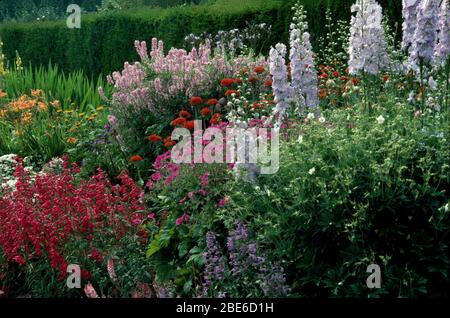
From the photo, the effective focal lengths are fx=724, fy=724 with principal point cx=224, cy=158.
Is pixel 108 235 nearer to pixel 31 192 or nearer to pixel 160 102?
pixel 31 192

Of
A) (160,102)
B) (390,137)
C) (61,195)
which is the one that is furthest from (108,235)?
(160,102)

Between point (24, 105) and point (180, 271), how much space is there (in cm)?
476

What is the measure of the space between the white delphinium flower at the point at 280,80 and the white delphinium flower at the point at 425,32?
855mm

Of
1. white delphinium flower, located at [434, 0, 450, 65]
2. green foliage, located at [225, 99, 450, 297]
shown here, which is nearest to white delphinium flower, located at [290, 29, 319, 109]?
white delphinium flower, located at [434, 0, 450, 65]

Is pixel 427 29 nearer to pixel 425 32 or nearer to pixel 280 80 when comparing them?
pixel 425 32

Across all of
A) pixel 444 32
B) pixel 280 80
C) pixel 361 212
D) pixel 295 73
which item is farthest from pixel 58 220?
pixel 444 32

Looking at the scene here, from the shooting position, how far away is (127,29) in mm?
15344

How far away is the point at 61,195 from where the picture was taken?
504 centimetres

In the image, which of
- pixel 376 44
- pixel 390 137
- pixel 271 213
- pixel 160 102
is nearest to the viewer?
pixel 271 213

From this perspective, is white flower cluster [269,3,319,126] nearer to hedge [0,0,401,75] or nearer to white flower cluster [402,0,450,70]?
white flower cluster [402,0,450,70]

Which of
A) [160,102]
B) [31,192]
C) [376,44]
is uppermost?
[376,44]

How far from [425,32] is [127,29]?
11336mm

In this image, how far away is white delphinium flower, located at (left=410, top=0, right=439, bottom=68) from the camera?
4.61 m

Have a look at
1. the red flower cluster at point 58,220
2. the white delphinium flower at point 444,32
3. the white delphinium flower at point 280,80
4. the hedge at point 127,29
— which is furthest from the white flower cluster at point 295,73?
the hedge at point 127,29
